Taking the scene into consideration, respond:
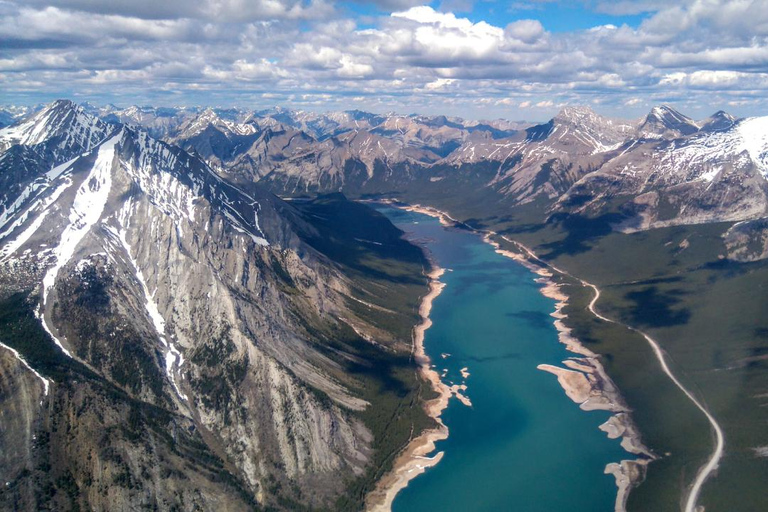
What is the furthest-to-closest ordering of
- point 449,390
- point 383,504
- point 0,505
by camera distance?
point 449,390, point 383,504, point 0,505

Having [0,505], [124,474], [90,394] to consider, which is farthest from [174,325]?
[0,505]

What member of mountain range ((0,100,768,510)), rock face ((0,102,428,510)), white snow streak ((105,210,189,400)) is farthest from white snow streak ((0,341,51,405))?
white snow streak ((105,210,189,400))

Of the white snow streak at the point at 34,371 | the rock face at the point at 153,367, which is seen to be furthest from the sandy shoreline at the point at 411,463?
the white snow streak at the point at 34,371

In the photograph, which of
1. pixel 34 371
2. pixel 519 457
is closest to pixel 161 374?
pixel 34 371

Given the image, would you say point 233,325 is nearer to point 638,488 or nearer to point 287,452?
point 287,452

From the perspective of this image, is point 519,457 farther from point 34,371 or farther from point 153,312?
point 34,371

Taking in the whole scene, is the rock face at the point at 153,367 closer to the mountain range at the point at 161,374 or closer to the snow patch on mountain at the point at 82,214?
the mountain range at the point at 161,374

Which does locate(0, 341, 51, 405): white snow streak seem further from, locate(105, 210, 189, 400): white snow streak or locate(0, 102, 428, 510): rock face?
locate(105, 210, 189, 400): white snow streak

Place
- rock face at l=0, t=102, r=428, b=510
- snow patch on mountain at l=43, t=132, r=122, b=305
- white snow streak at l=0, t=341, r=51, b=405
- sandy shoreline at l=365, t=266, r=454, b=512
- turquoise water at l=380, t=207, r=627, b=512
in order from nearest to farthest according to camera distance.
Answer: rock face at l=0, t=102, r=428, b=510
white snow streak at l=0, t=341, r=51, b=405
sandy shoreline at l=365, t=266, r=454, b=512
turquoise water at l=380, t=207, r=627, b=512
snow patch on mountain at l=43, t=132, r=122, b=305
